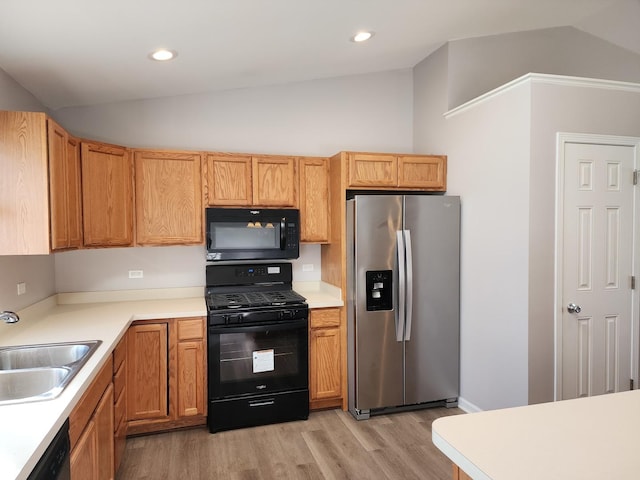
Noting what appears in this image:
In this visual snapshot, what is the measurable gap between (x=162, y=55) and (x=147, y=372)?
6.95 ft

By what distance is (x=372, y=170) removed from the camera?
3.59m

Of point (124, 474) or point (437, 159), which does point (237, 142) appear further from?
point (124, 474)

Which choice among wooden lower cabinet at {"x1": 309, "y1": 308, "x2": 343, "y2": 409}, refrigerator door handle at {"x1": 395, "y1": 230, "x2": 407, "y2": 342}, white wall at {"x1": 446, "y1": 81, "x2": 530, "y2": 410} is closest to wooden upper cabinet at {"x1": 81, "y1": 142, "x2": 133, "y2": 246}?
wooden lower cabinet at {"x1": 309, "y1": 308, "x2": 343, "y2": 409}

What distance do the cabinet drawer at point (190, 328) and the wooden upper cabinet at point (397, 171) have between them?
1.57 m

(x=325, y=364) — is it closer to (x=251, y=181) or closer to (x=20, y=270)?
(x=251, y=181)

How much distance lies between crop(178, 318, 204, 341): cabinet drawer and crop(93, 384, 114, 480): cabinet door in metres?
0.78

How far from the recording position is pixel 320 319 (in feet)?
11.5

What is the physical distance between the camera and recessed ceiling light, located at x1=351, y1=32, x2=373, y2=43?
9.93 feet

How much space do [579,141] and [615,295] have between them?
42.8 inches

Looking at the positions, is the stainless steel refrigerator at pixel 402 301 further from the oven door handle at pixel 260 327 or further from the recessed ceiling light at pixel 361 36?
the recessed ceiling light at pixel 361 36

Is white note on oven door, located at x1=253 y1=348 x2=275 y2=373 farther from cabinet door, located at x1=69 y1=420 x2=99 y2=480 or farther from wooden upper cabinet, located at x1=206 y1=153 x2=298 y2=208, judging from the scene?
cabinet door, located at x1=69 y1=420 x2=99 y2=480

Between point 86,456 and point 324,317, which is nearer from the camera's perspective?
point 86,456

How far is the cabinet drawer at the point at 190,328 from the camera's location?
10.4ft

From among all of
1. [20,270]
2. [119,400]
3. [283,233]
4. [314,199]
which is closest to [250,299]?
[283,233]
